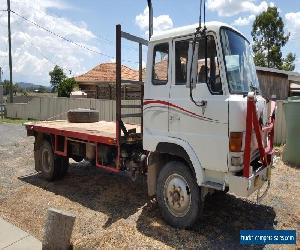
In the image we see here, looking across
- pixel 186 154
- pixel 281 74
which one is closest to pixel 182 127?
pixel 186 154

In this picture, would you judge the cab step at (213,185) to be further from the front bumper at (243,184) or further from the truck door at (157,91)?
the truck door at (157,91)

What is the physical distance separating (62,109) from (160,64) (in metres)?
19.6

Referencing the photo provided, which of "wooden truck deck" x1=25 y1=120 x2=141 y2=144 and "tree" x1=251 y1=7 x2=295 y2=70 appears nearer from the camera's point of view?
"wooden truck deck" x1=25 y1=120 x2=141 y2=144

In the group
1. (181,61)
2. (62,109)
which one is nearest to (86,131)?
(181,61)

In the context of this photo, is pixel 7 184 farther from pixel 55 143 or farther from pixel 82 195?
pixel 82 195

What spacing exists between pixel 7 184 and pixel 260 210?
18.6 ft

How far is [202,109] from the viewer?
18.1ft

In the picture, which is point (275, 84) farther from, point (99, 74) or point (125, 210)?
point (99, 74)

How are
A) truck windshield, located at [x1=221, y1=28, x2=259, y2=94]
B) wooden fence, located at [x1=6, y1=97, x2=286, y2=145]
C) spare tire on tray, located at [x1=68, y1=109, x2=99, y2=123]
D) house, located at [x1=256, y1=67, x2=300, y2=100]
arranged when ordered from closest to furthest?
truck windshield, located at [x1=221, y1=28, x2=259, y2=94] < spare tire on tray, located at [x1=68, y1=109, x2=99, y2=123] < wooden fence, located at [x1=6, y1=97, x2=286, y2=145] < house, located at [x1=256, y1=67, x2=300, y2=100]

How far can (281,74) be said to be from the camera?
21.7 m

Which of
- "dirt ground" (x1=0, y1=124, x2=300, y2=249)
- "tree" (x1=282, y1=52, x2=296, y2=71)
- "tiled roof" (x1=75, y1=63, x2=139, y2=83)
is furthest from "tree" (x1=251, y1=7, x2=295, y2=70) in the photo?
"dirt ground" (x1=0, y1=124, x2=300, y2=249)

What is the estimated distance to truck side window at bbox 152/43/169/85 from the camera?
6.06 m

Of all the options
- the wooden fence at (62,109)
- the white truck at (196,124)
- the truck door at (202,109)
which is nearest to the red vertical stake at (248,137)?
the white truck at (196,124)

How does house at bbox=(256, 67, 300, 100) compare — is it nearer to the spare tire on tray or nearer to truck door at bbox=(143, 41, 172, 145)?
the spare tire on tray
